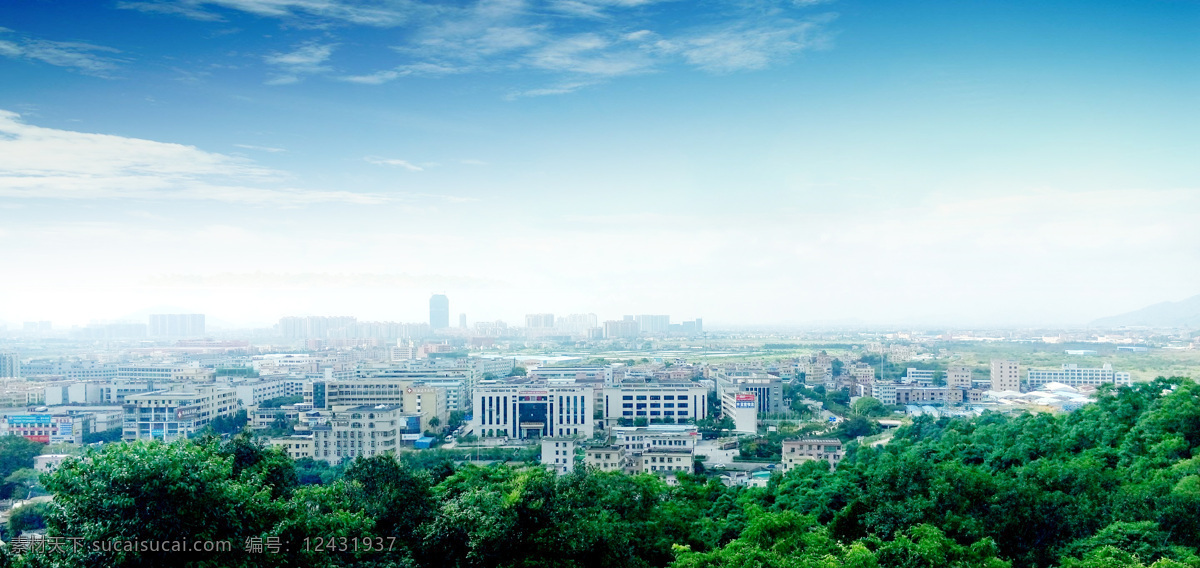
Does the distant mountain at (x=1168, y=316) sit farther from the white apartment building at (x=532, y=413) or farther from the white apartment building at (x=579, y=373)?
the white apartment building at (x=532, y=413)

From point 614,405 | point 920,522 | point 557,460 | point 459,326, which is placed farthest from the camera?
point 459,326

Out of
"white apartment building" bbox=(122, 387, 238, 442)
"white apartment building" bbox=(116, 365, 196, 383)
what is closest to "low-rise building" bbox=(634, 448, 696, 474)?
"white apartment building" bbox=(122, 387, 238, 442)

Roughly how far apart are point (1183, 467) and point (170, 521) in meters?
4.85

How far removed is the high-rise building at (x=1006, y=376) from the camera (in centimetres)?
1827

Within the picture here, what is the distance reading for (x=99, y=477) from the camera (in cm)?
246

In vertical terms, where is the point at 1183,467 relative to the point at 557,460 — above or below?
above

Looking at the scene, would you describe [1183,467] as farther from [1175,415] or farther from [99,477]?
[99,477]

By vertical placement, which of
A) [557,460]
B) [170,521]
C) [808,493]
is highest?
[170,521]

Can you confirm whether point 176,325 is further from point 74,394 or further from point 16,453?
point 16,453

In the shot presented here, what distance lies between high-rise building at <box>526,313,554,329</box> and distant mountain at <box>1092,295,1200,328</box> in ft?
96.5

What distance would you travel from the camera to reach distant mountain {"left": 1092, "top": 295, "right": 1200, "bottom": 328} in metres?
23.5

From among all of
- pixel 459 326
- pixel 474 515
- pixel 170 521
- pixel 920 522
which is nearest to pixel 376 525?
pixel 474 515

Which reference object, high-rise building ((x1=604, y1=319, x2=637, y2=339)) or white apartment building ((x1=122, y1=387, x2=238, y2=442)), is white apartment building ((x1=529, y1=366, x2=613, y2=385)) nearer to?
white apartment building ((x1=122, y1=387, x2=238, y2=442))

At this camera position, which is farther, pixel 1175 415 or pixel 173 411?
pixel 173 411
